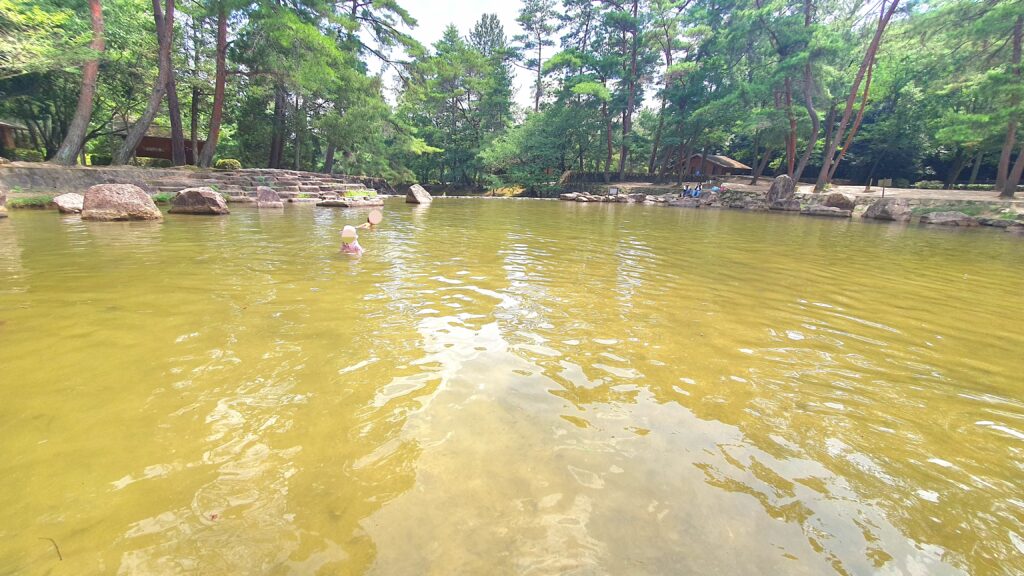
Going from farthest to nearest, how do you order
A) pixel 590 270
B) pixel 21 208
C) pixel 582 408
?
pixel 21 208
pixel 590 270
pixel 582 408

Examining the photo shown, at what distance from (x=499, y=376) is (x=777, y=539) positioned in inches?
60.0

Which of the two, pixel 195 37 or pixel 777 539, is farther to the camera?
pixel 195 37

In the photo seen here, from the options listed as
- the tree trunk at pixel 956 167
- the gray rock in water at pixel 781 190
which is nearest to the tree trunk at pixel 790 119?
the gray rock in water at pixel 781 190

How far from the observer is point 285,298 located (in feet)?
12.6

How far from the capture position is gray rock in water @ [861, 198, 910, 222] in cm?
1684

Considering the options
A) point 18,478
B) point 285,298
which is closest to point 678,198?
point 285,298

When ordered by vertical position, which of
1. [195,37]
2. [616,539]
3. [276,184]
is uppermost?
[195,37]

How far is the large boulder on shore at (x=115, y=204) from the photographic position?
853 centimetres

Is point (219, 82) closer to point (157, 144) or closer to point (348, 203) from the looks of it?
point (348, 203)

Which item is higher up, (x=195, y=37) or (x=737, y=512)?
(x=195, y=37)

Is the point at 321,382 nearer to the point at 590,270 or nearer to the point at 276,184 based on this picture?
the point at 590,270

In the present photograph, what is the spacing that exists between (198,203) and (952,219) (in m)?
24.7

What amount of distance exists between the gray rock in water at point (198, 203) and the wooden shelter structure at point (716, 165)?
3506 cm

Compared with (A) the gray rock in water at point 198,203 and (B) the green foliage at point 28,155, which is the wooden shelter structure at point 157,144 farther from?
(A) the gray rock in water at point 198,203
